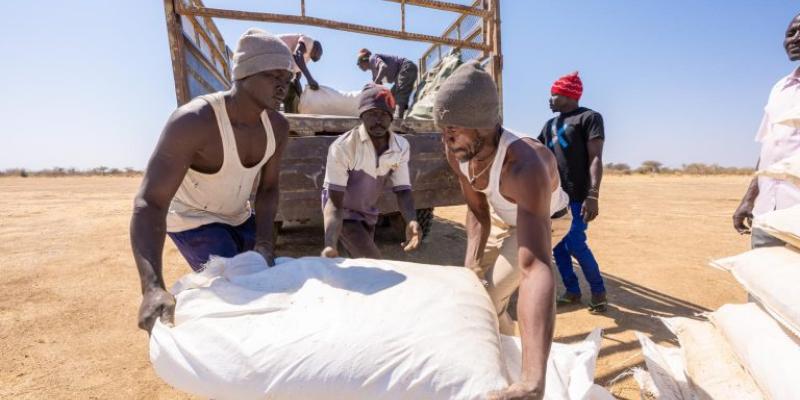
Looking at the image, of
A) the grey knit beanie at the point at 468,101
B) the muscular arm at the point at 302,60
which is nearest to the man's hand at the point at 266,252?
the grey knit beanie at the point at 468,101

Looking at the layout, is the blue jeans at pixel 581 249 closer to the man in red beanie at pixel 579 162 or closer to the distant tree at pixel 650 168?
the man in red beanie at pixel 579 162

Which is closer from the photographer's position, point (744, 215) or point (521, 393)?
point (521, 393)

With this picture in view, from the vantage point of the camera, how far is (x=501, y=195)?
1715 mm

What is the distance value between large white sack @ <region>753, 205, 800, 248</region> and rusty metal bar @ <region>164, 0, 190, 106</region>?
3592 mm

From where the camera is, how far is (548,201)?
1.38 metres

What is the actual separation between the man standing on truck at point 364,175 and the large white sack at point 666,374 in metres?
1.23

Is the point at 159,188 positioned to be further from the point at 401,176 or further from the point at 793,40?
the point at 793,40

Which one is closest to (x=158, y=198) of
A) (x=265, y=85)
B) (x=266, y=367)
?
(x=265, y=85)

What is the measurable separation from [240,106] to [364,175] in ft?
3.38

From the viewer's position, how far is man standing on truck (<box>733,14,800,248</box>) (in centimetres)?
208

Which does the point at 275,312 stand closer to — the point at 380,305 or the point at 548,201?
the point at 380,305

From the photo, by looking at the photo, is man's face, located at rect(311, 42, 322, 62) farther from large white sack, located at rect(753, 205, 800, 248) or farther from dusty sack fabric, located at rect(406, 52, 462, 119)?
large white sack, located at rect(753, 205, 800, 248)

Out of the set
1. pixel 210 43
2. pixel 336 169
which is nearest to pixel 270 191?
pixel 336 169

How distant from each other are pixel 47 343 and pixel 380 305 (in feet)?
7.97
